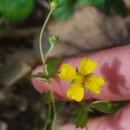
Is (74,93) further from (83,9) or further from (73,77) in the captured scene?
(83,9)

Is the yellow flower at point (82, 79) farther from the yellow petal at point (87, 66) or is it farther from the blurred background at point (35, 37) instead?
the blurred background at point (35, 37)

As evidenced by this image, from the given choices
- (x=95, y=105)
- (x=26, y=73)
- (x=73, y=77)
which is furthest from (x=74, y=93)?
(x=26, y=73)

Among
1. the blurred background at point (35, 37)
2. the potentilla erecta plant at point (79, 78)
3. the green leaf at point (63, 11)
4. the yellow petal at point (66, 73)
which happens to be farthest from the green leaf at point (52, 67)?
the green leaf at point (63, 11)

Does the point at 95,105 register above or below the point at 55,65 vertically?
below

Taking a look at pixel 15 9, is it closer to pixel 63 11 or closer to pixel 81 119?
pixel 63 11

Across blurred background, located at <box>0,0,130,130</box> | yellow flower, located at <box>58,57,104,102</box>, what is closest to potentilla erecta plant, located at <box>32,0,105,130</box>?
yellow flower, located at <box>58,57,104,102</box>

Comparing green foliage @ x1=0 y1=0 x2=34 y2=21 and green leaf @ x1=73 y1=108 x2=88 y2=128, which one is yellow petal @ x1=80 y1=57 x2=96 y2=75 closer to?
green leaf @ x1=73 y1=108 x2=88 y2=128

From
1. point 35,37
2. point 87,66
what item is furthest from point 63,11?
point 87,66
